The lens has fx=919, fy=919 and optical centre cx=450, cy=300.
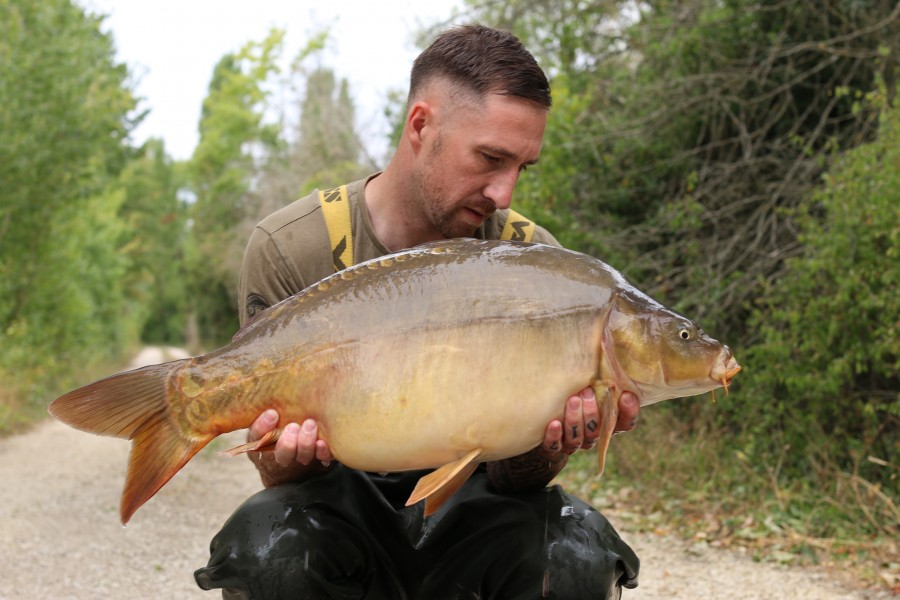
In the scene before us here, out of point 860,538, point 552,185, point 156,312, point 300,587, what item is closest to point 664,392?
point 300,587

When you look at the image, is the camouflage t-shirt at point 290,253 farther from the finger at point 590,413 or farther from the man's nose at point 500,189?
the finger at point 590,413

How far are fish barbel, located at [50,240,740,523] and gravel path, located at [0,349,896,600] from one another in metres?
2.45

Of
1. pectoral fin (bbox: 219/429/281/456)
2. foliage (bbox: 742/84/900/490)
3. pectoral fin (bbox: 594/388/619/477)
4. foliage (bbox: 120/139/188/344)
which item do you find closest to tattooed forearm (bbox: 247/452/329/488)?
pectoral fin (bbox: 219/429/281/456)

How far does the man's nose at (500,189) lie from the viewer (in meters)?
2.16

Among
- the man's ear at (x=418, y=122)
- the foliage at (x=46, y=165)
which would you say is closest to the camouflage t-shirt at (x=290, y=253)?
the man's ear at (x=418, y=122)

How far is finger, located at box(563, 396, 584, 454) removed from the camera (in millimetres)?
1815

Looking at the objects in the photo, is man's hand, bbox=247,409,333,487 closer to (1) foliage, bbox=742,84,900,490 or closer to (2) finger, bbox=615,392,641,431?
(2) finger, bbox=615,392,641,431

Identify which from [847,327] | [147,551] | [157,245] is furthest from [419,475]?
[157,245]

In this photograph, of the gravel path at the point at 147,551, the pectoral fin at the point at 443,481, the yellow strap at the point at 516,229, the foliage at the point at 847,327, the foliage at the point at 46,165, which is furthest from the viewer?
the foliage at the point at 46,165

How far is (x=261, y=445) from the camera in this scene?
1.87 metres

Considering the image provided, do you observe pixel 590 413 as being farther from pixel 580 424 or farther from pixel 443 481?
pixel 443 481

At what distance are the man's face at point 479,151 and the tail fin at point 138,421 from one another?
0.77 meters

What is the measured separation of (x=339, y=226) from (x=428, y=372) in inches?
28.0

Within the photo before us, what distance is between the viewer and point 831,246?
5.10 meters
